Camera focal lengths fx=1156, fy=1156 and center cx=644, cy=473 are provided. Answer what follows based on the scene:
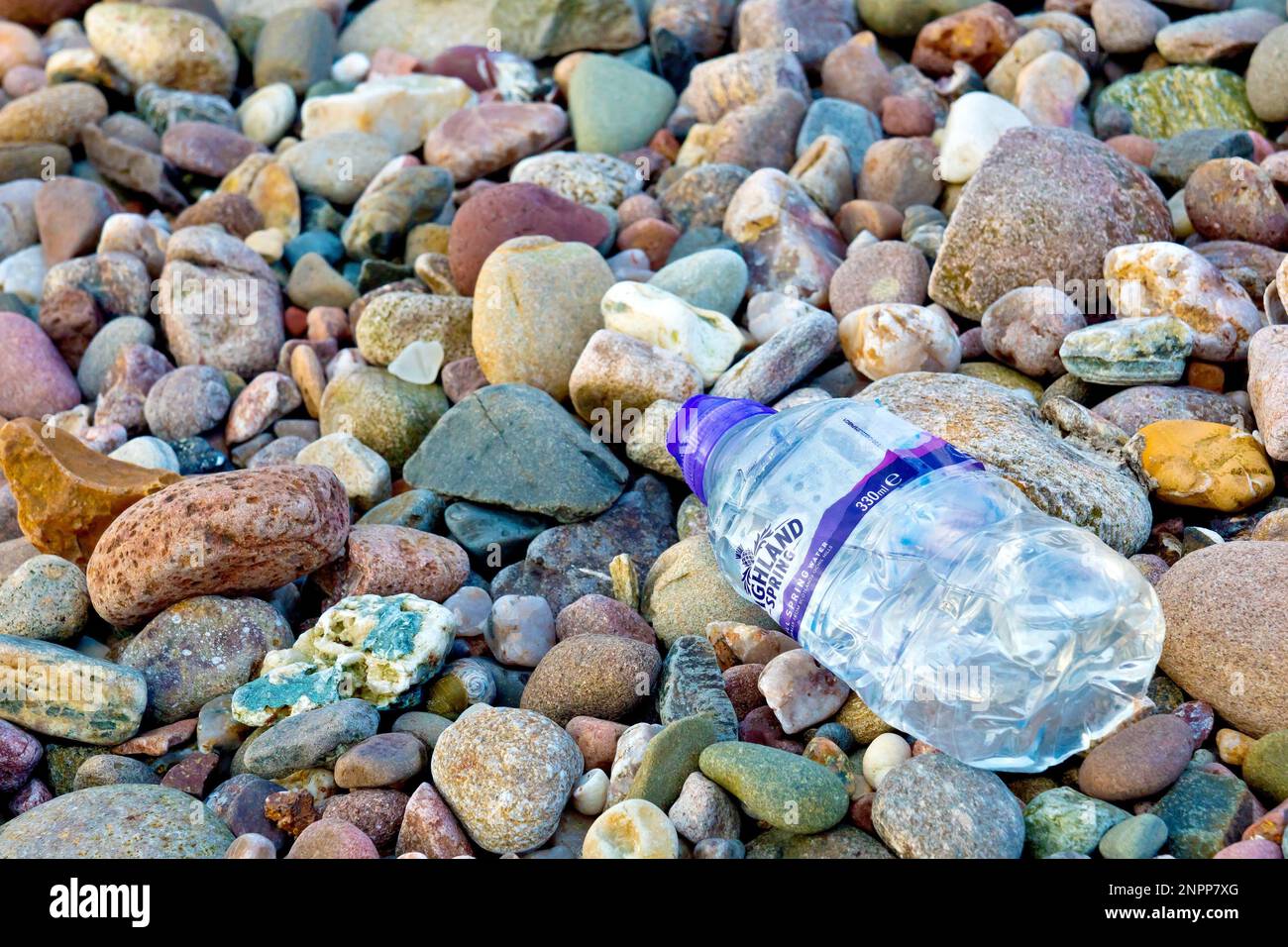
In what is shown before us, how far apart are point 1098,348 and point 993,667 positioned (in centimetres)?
147

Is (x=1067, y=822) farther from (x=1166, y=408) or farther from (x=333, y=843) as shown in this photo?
(x=1166, y=408)

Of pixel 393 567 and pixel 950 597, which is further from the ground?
pixel 950 597

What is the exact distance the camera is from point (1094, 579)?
2.58 meters

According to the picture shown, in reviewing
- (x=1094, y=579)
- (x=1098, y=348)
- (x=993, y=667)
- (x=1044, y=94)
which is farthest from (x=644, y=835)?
(x=1044, y=94)

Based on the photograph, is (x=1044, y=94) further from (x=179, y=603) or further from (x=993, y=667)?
(x=179, y=603)

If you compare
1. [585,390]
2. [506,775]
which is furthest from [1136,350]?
[506,775]

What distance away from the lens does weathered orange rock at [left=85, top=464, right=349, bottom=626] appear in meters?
3.07

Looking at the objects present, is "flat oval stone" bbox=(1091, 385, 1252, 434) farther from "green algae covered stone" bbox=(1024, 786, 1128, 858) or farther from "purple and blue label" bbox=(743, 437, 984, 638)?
"green algae covered stone" bbox=(1024, 786, 1128, 858)

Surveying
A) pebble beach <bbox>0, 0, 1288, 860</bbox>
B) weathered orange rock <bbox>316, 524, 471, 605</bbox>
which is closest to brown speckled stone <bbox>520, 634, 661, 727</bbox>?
pebble beach <bbox>0, 0, 1288, 860</bbox>

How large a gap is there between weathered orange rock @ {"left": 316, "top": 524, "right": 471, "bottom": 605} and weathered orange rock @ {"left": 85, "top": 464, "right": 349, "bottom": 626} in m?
0.12

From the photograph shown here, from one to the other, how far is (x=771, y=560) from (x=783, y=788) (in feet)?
1.74

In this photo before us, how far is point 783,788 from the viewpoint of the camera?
2453 mm

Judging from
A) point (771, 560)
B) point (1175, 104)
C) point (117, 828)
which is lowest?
point (117, 828)

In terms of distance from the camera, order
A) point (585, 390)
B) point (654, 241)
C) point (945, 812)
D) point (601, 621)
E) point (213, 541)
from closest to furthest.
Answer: point (945, 812) → point (213, 541) → point (601, 621) → point (585, 390) → point (654, 241)
